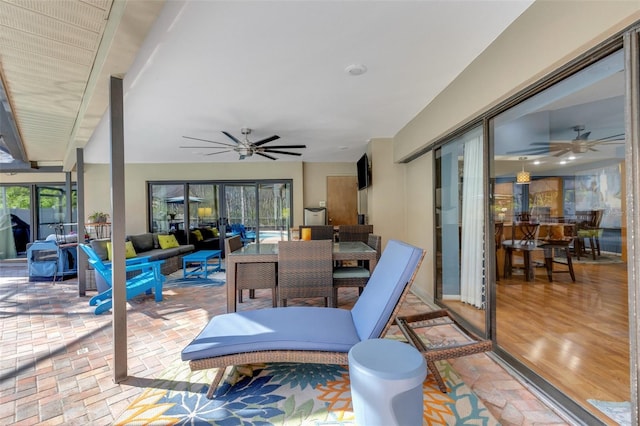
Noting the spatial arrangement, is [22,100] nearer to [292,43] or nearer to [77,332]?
[77,332]

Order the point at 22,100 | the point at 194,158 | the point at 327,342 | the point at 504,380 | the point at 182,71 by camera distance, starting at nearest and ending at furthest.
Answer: the point at 327,342 → the point at 504,380 → the point at 182,71 → the point at 22,100 → the point at 194,158

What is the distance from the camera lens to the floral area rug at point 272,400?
1746mm

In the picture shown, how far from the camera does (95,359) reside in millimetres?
2518

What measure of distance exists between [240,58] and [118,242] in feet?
6.06

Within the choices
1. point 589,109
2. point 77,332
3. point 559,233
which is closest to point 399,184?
point 559,233

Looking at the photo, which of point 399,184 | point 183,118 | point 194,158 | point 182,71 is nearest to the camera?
point 182,71

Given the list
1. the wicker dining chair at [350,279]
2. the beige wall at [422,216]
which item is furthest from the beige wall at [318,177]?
the wicker dining chair at [350,279]

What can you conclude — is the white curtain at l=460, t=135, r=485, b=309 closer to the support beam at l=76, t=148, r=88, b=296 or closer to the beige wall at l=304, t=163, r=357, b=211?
the beige wall at l=304, t=163, r=357, b=211

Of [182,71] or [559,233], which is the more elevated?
[182,71]

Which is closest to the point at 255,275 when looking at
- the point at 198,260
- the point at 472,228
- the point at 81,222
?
the point at 472,228

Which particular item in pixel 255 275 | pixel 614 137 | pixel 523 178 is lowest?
pixel 255 275

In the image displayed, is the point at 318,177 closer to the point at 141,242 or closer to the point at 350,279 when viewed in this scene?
the point at 141,242

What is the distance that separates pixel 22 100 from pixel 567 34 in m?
5.08

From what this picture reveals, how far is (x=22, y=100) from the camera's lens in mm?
3297
